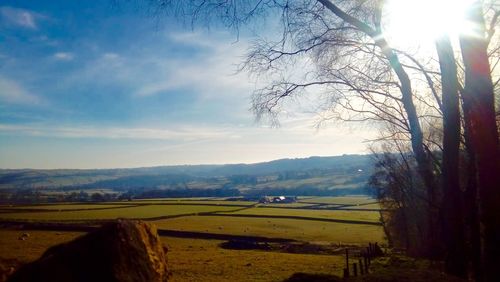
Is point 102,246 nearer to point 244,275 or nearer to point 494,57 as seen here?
point 494,57

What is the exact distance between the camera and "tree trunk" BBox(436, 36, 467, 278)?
9.56 meters

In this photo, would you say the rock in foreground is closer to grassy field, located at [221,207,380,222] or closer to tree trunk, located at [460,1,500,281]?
tree trunk, located at [460,1,500,281]

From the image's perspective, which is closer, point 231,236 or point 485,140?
point 485,140

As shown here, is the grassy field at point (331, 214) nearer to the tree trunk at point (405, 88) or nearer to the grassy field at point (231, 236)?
the grassy field at point (231, 236)

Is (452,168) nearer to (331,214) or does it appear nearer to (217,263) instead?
(217,263)

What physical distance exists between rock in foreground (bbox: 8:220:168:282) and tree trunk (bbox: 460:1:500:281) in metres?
9.39

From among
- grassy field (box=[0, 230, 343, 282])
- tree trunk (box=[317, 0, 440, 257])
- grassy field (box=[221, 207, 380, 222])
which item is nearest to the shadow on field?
tree trunk (box=[317, 0, 440, 257])

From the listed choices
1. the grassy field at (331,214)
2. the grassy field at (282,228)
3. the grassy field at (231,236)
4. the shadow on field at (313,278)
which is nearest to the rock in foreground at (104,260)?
the shadow on field at (313,278)

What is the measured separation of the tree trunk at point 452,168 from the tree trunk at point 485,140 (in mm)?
1155

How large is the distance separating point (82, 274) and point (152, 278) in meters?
2.32

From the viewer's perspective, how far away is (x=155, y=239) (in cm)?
1494

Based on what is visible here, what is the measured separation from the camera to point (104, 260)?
481 inches

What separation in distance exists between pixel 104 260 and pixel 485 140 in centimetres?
1018

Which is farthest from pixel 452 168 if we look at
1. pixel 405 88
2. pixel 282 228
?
pixel 282 228
